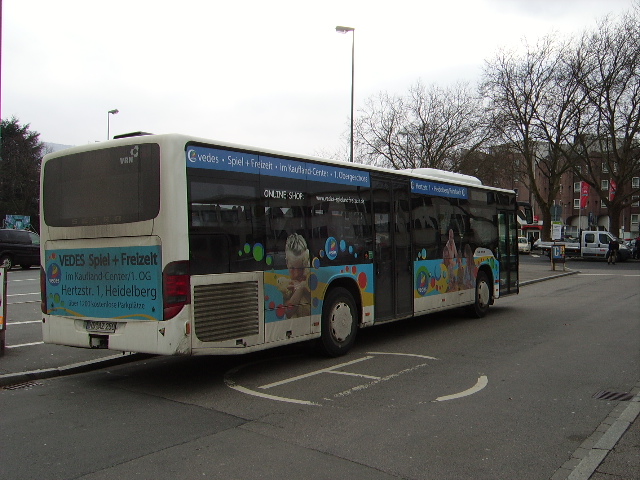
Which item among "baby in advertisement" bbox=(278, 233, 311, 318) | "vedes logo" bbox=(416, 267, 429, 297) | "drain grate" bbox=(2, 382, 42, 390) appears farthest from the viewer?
"vedes logo" bbox=(416, 267, 429, 297)

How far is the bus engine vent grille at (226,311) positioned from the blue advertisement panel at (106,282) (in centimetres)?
45

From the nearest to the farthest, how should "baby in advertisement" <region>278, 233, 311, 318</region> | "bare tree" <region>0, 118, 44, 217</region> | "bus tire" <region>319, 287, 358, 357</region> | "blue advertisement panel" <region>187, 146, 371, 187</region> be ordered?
"blue advertisement panel" <region>187, 146, 371, 187</region> → "baby in advertisement" <region>278, 233, 311, 318</region> → "bus tire" <region>319, 287, 358, 357</region> → "bare tree" <region>0, 118, 44, 217</region>

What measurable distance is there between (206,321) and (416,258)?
4.98m

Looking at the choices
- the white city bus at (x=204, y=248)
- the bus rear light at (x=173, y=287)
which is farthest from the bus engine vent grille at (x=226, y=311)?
the bus rear light at (x=173, y=287)

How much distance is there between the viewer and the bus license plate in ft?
22.0

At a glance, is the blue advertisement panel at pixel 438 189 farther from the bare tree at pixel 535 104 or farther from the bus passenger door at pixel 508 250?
the bare tree at pixel 535 104

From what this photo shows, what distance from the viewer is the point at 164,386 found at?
7.01 m

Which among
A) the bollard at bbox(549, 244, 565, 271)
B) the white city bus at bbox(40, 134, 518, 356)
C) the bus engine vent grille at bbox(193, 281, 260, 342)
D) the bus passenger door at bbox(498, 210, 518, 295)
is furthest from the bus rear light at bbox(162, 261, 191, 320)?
the bollard at bbox(549, 244, 565, 271)

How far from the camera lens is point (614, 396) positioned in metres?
6.36

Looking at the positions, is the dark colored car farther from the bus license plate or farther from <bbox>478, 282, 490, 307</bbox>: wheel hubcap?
the bus license plate

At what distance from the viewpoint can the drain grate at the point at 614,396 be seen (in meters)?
6.24

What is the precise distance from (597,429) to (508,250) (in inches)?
360

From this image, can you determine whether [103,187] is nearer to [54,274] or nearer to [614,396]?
[54,274]

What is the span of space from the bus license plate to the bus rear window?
3.91ft
